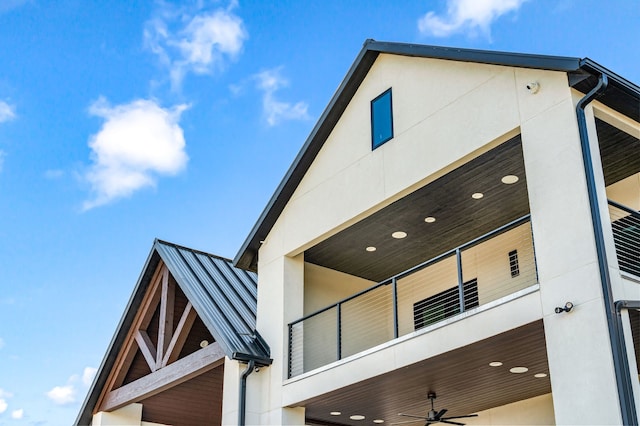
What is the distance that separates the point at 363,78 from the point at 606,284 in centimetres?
681

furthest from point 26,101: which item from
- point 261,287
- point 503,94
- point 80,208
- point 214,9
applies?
point 503,94

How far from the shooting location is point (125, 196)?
30.2 m

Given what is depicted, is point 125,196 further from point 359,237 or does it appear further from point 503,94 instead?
point 503,94

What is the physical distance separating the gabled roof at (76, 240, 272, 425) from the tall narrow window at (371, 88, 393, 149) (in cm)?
433

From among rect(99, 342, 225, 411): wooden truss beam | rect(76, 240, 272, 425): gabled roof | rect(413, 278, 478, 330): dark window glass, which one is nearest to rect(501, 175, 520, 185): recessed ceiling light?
rect(413, 278, 478, 330): dark window glass

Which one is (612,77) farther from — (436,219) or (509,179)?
(436,219)

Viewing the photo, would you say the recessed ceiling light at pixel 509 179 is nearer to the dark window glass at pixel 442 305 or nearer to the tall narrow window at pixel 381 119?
the tall narrow window at pixel 381 119

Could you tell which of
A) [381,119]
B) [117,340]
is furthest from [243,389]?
[381,119]

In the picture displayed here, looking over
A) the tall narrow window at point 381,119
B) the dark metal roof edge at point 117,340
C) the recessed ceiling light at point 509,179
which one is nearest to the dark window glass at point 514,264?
the recessed ceiling light at point 509,179

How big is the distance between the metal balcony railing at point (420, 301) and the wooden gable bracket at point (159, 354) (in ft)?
6.27

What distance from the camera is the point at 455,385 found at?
41.7 feet

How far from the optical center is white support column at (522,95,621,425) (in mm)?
8781

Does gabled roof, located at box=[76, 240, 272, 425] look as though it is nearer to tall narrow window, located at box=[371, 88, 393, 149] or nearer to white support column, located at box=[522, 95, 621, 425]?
tall narrow window, located at box=[371, 88, 393, 149]

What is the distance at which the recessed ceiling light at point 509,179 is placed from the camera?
483 inches
